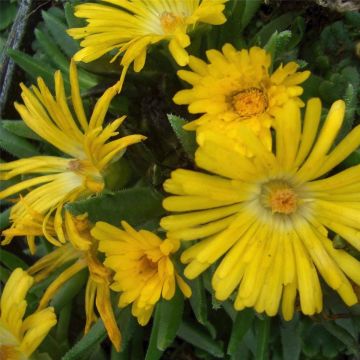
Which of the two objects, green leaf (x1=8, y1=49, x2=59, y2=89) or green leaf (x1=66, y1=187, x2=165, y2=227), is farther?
green leaf (x1=8, y1=49, x2=59, y2=89)

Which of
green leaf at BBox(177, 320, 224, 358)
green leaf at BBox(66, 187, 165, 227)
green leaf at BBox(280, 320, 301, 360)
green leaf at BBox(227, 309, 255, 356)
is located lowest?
green leaf at BBox(280, 320, 301, 360)

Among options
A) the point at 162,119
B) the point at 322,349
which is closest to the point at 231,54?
the point at 162,119

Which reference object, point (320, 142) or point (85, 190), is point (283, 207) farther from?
point (85, 190)

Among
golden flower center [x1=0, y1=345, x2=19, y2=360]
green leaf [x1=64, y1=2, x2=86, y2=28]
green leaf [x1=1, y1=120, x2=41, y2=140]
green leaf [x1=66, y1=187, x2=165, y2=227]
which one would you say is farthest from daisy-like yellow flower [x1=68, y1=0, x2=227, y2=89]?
golden flower center [x1=0, y1=345, x2=19, y2=360]

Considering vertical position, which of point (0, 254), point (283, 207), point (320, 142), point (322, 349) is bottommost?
point (322, 349)

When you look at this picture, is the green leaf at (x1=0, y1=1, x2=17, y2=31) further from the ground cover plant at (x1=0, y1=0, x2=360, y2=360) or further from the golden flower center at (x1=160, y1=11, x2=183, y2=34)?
the golden flower center at (x1=160, y1=11, x2=183, y2=34)

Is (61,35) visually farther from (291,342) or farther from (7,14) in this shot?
(291,342)
